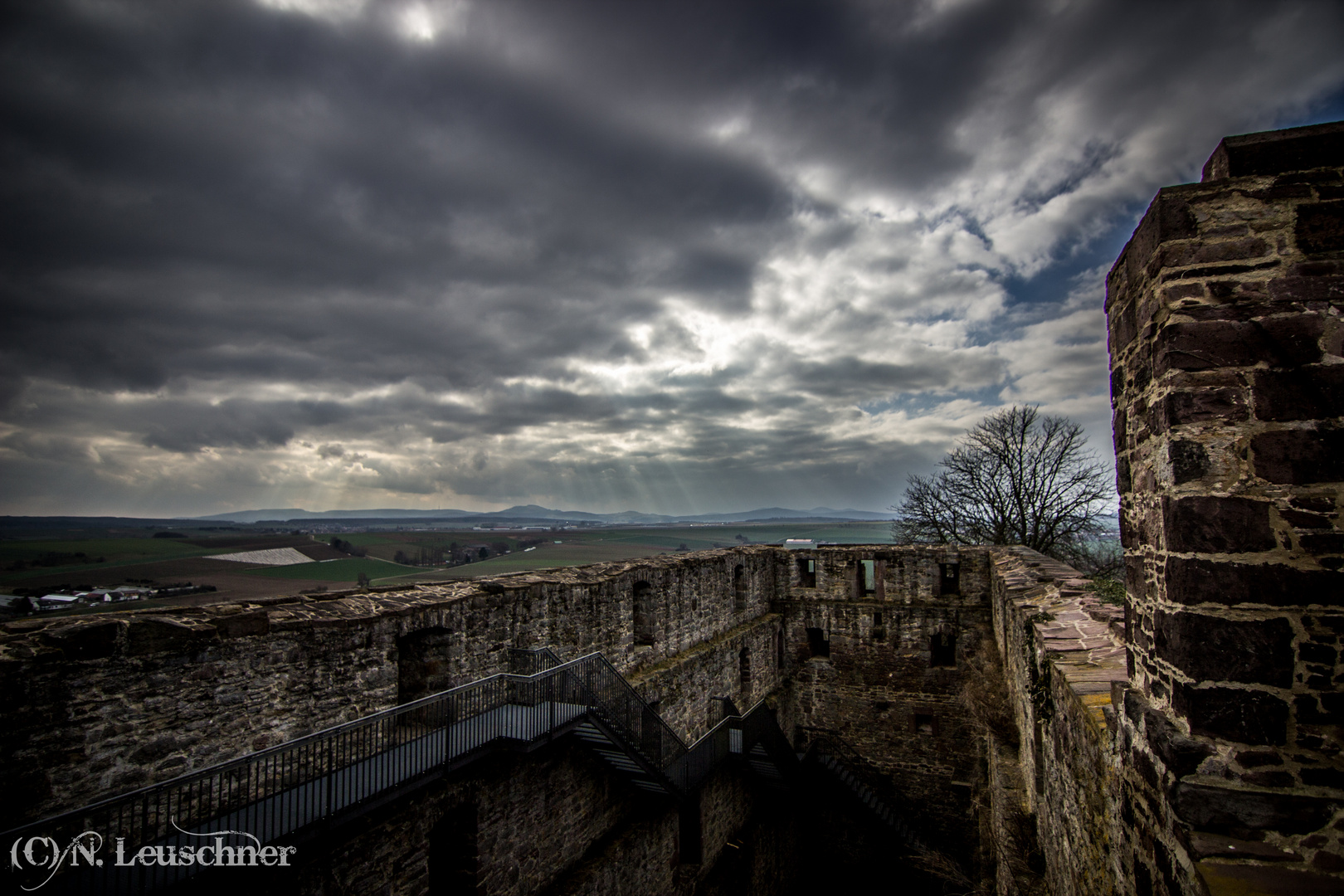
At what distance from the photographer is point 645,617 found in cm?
1204

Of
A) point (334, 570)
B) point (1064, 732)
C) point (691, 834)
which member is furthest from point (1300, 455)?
point (334, 570)

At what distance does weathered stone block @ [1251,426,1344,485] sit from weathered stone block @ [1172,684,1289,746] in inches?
42.2

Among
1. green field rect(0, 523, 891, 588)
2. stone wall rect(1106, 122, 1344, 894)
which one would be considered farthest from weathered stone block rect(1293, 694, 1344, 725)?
green field rect(0, 523, 891, 588)

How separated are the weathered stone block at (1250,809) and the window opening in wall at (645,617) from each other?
31.8 feet

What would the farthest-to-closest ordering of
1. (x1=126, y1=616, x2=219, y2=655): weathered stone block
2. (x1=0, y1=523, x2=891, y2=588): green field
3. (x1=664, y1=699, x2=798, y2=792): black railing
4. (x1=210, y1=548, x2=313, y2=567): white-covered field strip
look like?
(x1=210, y1=548, x2=313, y2=567): white-covered field strip → (x1=0, y1=523, x2=891, y2=588): green field → (x1=664, y1=699, x2=798, y2=792): black railing → (x1=126, y1=616, x2=219, y2=655): weathered stone block

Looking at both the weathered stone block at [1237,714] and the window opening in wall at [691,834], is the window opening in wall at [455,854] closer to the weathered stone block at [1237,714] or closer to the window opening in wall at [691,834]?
the window opening in wall at [691,834]

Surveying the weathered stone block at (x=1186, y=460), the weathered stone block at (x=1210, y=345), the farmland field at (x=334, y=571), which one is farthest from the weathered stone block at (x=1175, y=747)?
the farmland field at (x=334, y=571)

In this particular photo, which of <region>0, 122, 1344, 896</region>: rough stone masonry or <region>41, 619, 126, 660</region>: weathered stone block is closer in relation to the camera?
<region>0, 122, 1344, 896</region>: rough stone masonry

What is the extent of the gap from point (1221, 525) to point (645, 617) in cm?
1024

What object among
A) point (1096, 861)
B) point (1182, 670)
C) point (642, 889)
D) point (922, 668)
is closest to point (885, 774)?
point (922, 668)

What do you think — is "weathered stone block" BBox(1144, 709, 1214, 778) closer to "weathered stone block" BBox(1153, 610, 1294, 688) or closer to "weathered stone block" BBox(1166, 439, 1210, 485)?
"weathered stone block" BBox(1153, 610, 1294, 688)

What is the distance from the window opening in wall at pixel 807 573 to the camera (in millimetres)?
19312

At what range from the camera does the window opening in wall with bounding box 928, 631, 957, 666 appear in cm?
1778

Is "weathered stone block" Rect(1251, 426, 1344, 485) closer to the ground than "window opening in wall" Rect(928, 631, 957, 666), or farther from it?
farther from it
